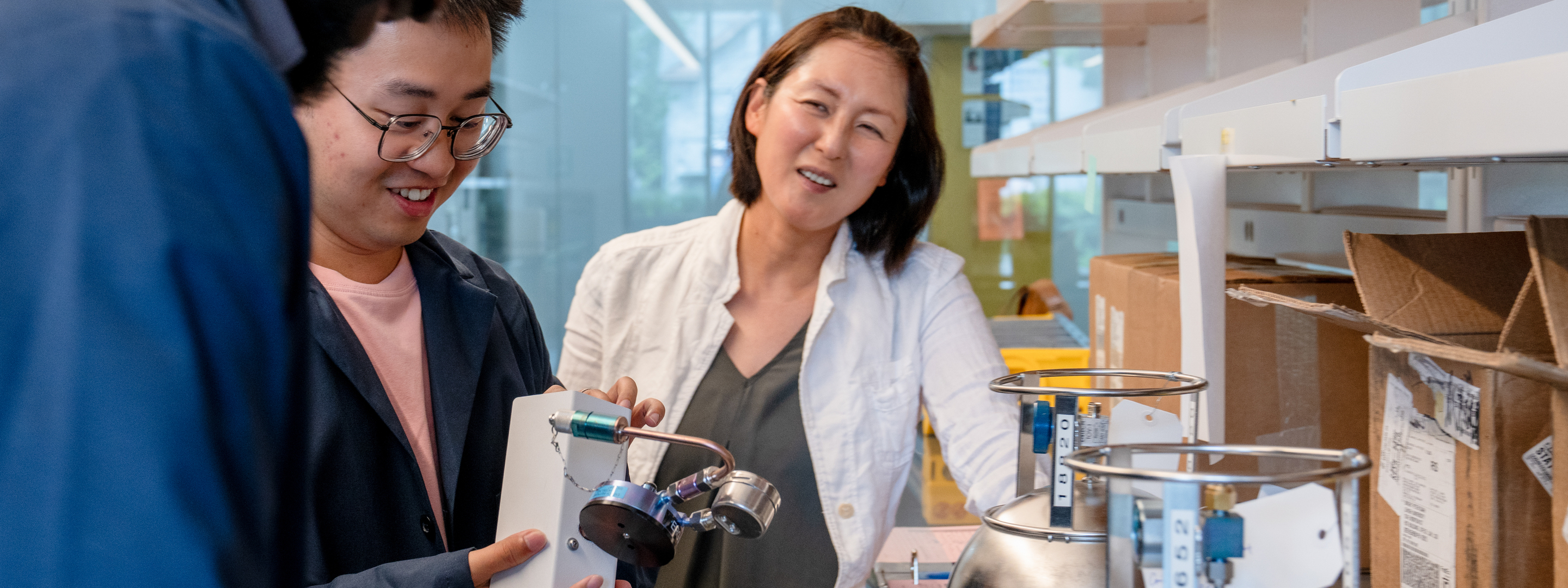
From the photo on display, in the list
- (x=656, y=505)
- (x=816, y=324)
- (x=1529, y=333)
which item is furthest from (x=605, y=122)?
(x=1529, y=333)

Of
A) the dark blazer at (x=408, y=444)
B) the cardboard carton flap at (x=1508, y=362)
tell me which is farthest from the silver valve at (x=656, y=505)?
the cardboard carton flap at (x=1508, y=362)

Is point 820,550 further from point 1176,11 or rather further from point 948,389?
point 1176,11

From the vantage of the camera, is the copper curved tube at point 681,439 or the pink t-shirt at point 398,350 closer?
the copper curved tube at point 681,439

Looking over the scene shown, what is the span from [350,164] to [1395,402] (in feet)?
3.19

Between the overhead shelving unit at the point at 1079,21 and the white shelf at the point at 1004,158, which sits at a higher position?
the overhead shelving unit at the point at 1079,21

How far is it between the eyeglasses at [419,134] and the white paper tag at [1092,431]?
2.19ft

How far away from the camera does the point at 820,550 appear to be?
168cm

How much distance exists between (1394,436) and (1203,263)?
0.24 m

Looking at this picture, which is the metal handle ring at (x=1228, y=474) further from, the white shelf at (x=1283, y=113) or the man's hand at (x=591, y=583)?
the man's hand at (x=591, y=583)

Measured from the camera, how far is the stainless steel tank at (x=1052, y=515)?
0.77m

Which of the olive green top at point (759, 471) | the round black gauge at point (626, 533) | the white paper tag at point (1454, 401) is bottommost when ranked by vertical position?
the olive green top at point (759, 471)

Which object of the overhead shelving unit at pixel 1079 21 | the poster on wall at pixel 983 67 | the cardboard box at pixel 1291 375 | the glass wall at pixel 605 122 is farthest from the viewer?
the poster on wall at pixel 983 67

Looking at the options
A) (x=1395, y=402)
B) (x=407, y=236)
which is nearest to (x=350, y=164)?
(x=407, y=236)

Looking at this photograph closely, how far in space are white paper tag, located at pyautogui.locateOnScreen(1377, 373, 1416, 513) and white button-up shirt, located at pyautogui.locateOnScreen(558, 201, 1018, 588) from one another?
2.25 feet
